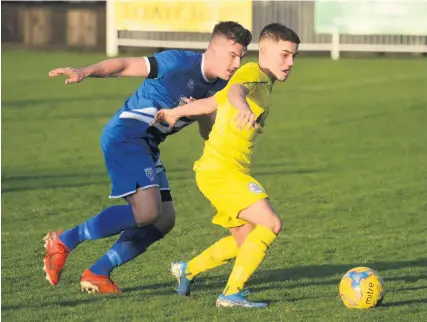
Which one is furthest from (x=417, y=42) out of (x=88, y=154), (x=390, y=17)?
(x=88, y=154)

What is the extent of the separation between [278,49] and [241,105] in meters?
0.66

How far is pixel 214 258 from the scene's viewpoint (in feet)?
24.0

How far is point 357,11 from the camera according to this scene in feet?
98.9

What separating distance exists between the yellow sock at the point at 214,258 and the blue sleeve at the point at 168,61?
121cm

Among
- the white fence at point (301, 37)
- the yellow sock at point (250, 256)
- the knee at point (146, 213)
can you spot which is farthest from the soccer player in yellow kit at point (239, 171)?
the white fence at point (301, 37)


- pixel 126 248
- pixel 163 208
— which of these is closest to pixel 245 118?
pixel 163 208

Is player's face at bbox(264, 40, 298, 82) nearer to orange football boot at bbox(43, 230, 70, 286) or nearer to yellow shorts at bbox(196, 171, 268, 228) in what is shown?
yellow shorts at bbox(196, 171, 268, 228)

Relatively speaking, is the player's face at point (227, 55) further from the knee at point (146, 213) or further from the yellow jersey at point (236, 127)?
the knee at point (146, 213)

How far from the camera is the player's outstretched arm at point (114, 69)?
7125mm

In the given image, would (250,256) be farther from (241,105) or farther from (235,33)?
(235,33)

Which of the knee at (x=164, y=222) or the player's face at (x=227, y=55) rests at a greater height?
the player's face at (x=227, y=55)

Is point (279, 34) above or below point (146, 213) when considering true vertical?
above

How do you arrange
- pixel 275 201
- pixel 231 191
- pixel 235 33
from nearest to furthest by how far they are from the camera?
1. pixel 231 191
2. pixel 235 33
3. pixel 275 201

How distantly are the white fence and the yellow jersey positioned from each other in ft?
77.2
